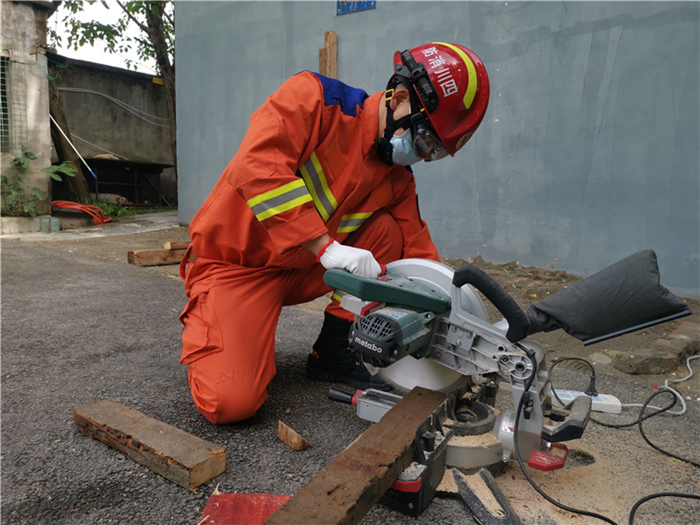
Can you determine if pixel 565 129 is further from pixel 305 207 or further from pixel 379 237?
pixel 305 207

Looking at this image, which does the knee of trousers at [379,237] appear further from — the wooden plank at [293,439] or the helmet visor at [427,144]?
the wooden plank at [293,439]

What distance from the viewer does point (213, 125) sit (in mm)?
7691

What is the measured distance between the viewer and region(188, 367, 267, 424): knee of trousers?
1943mm

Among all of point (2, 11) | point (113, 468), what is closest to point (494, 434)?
point (113, 468)

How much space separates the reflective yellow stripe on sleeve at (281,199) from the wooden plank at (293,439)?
80cm

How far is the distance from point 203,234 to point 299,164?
1.77 ft

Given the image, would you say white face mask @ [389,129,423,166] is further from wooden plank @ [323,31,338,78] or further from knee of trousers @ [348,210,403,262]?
wooden plank @ [323,31,338,78]

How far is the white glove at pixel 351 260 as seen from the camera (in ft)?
5.96

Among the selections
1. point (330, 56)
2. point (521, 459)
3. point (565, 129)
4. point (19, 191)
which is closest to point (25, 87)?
point (19, 191)

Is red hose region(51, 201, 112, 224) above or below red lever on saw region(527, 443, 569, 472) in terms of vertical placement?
above

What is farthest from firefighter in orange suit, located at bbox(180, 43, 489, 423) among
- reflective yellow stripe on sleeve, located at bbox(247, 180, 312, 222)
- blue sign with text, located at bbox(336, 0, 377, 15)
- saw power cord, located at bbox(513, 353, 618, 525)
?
blue sign with text, located at bbox(336, 0, 377, 15)

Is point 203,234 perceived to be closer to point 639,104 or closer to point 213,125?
point 639,104

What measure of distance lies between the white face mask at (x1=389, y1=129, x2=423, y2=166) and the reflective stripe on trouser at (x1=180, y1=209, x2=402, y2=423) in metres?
0.65

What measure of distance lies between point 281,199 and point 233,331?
63 centimetres
